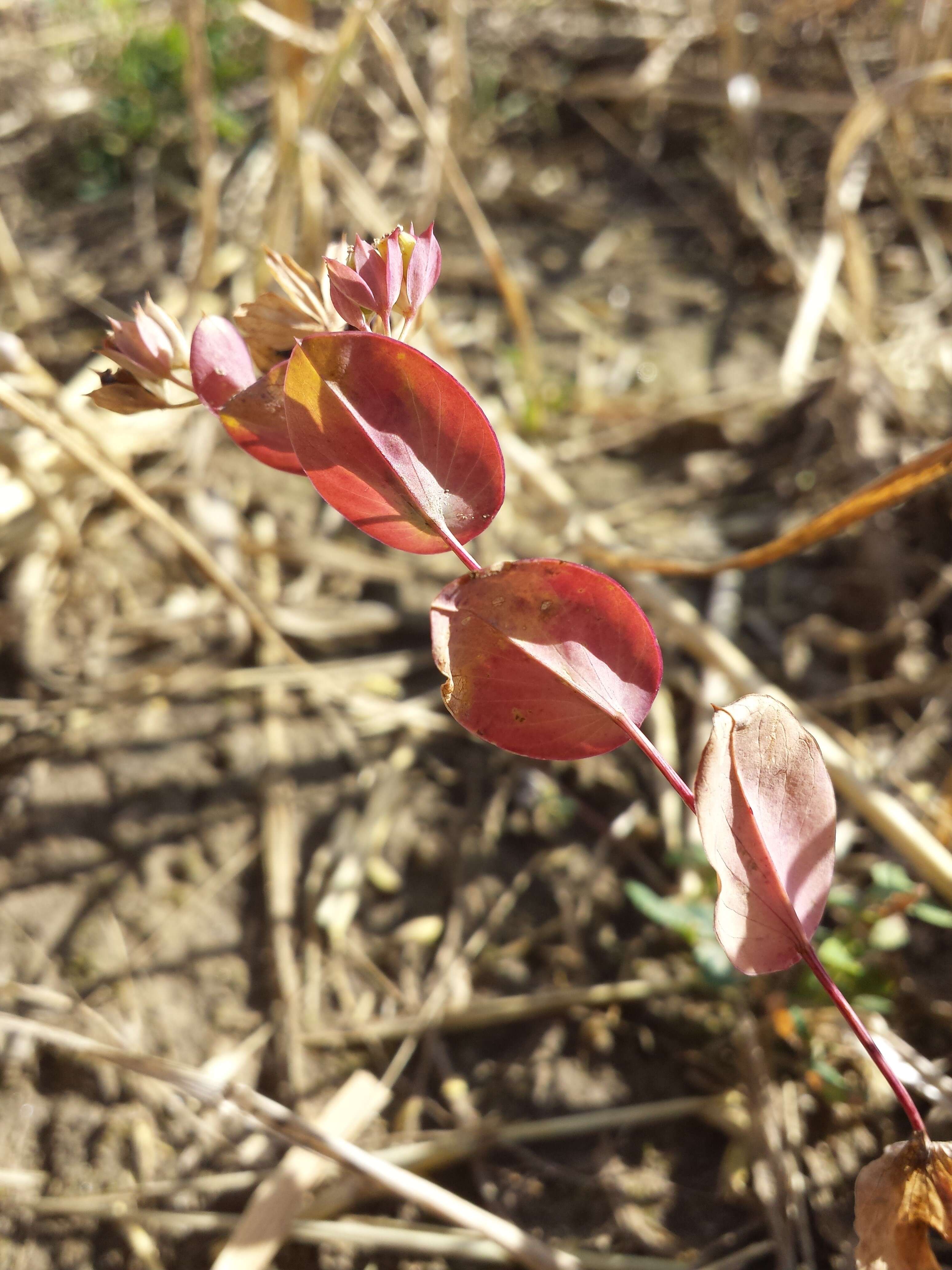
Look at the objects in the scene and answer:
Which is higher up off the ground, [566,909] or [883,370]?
[883,370]

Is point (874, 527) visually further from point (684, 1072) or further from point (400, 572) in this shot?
point (684, 1072)

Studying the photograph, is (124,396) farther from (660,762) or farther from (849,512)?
Result: (849,512)

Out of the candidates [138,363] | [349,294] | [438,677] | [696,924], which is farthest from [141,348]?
[438,677]

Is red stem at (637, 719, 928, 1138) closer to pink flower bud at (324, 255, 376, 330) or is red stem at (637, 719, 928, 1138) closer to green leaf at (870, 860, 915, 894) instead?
pink flower bud at (324, 255, 376, 330)

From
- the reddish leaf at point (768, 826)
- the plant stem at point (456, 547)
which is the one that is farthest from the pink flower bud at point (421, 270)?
the reddish leaf at point (768, 826)

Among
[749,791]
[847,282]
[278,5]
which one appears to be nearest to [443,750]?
[749,791]

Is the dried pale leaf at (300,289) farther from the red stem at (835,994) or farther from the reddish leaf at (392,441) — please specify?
the red stem at (835,994)

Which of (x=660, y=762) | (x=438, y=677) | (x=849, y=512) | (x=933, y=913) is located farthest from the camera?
(x=438, y=677)

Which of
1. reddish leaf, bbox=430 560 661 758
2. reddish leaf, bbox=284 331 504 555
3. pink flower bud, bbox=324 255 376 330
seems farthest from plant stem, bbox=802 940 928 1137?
pink flower bud, bbox=324 255 376 330
